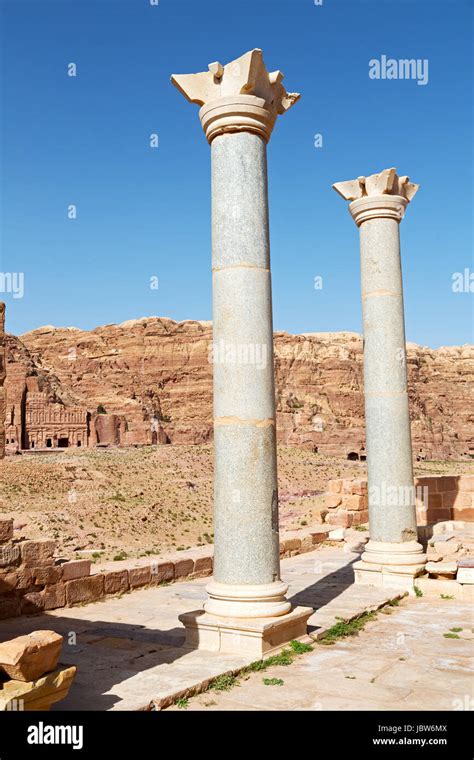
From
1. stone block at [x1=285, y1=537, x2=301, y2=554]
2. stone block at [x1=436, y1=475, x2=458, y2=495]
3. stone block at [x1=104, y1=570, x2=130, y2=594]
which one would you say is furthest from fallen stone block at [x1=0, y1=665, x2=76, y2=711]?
stone block at [x1=436, y1=475, x2=458, y2=495]

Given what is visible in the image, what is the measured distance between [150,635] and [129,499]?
2775 cm

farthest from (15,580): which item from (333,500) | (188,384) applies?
(188,384)

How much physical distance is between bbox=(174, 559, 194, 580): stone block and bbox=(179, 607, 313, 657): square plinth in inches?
178

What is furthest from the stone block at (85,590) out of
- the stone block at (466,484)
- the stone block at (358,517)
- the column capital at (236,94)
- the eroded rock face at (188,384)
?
the eroded rock face at (188,384)

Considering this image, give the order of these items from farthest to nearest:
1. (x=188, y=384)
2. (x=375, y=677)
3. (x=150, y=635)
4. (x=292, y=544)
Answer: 1. (x=188, y=384)
2. (x=292, y=544)
3. (x=150, y=635)
4. (x=375, y=677)

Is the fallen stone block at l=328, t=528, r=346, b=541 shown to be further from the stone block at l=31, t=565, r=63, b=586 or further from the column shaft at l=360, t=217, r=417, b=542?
the stone block at l=31, t=565, r=63, b=586

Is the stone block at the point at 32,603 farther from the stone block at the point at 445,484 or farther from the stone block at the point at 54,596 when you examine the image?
the stone block at the point at 445,484

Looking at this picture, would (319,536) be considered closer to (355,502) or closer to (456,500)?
(355,502)

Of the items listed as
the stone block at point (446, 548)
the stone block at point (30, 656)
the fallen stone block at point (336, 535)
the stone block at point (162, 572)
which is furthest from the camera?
the fallen stone block at point (336, 535)

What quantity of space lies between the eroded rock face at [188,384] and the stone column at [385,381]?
56.1 m

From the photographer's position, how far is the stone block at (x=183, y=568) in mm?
11555

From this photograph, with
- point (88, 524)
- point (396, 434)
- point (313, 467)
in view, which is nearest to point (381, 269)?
point (396, 434)

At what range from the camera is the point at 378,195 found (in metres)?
11.1
